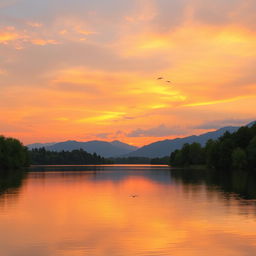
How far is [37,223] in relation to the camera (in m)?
33.8

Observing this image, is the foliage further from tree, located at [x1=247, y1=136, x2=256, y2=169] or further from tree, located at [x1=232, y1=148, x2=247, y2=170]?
tree, located at [x1=247, y1=136, x2=256, y2=169]

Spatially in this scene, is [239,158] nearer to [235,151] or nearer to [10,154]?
[235,151]

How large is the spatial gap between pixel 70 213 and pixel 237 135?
148 meters

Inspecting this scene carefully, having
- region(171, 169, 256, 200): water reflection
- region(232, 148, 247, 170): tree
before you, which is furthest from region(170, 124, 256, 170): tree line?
region(171, 169, 256, 200): water reflection

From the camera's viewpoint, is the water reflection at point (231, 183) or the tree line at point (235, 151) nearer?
the water reflection at point (231, 183)

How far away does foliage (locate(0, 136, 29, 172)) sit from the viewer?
18762 cm

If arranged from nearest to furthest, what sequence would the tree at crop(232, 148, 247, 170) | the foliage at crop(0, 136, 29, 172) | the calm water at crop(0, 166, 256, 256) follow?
the calm water at crop(0, 166, 256, 256)
the tree at crop(232, 148, 247, 170)
the foliage at crop(0, 136, 29, 172)

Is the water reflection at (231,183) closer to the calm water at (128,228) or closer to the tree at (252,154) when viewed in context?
the calm water at (128,228)

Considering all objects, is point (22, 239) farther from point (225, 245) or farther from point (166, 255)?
point (225, 245)

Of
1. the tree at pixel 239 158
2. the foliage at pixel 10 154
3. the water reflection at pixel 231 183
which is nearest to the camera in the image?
the water reflection at pixel 231 183

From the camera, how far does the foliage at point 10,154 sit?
188 metres

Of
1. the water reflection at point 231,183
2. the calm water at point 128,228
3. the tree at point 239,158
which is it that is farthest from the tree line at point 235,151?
the calm water at point 128,228

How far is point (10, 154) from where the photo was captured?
19225 cm

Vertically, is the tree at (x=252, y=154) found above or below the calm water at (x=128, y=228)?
above
